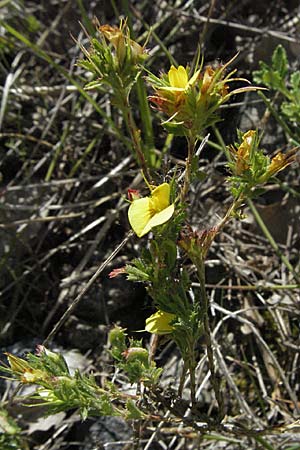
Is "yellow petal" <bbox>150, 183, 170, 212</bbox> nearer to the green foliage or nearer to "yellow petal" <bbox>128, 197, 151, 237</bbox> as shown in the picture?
"yellow petal" <bbox>128, 197, 151, 237</bbox>

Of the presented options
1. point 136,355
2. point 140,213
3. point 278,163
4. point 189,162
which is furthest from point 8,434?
point 278,163

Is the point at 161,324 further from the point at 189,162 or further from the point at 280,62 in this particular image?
the point at 280,62

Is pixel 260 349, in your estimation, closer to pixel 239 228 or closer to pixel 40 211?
pixel 239 228

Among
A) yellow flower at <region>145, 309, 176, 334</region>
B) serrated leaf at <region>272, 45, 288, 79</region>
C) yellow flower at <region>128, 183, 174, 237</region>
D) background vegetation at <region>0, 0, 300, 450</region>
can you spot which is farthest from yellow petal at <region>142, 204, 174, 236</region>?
serrated leaf at <region>272, 45, 288, 79</region>

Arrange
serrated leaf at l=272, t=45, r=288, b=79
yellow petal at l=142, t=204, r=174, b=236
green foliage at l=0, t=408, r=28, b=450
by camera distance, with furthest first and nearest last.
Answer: serrated leaf at l=272, t=45, r=288, b=79, green foliage at l=0, t=408, r=28, b=450, yellow petal at l=142, t=204, r=174, b=236

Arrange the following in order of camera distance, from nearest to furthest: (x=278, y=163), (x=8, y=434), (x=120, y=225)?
1. (x=278, y=163)
2. (x=8, y=434)
3. (x=120, y=225)

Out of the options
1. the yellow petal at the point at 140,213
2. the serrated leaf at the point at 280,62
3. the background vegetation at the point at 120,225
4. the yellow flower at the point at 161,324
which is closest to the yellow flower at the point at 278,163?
the yellow petal at the point at 140,213

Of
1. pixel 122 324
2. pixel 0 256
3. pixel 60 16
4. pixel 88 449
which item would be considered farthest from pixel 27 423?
pixel 60 16
